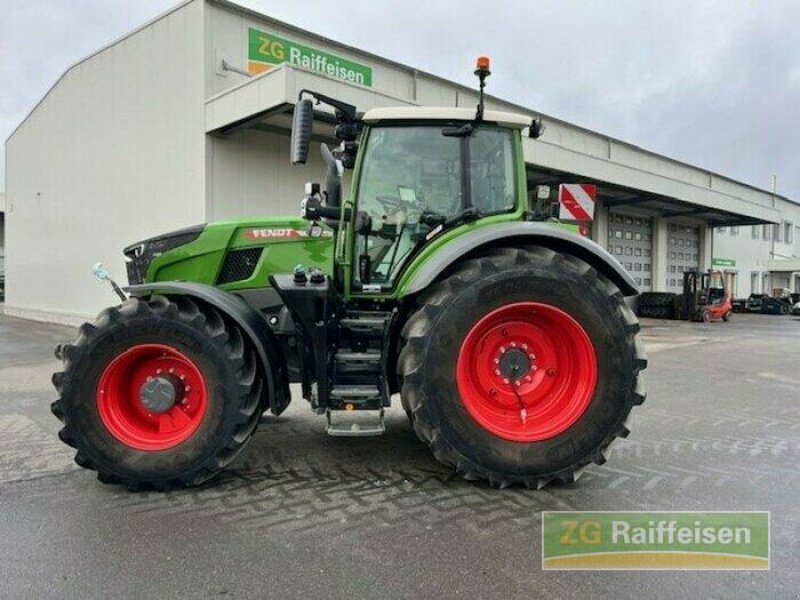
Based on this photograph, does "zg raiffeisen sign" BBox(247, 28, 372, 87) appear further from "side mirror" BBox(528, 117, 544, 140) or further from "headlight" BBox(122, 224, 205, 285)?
"side mirror" BBox(528, 117, 544, 140)

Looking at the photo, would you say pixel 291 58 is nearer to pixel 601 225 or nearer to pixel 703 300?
pixel 601 225

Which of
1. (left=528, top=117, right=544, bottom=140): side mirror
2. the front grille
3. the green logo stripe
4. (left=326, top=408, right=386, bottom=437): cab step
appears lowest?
the green logo stripe

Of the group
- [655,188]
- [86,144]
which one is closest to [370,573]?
[86,144]

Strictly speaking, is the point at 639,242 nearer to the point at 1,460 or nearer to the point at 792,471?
the point at 792,471

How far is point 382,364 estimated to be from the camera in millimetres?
3697

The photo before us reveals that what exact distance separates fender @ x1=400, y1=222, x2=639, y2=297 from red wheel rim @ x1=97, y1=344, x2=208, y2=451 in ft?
4.94

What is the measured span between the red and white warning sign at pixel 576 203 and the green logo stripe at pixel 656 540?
2511 mm

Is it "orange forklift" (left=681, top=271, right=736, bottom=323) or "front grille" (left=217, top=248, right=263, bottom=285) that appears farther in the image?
"orange forklift" (left=681, top=271, right=736, bottom=323)

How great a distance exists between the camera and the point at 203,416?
3.46m

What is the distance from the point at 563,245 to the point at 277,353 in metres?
2.06

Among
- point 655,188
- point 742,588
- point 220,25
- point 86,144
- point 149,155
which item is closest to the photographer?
point 742,588

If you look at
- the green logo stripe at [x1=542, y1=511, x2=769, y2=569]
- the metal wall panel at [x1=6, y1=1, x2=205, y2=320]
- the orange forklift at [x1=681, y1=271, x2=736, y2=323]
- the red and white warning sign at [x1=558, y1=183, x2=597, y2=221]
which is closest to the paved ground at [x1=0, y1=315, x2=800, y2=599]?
the green logo stripe at [x1=542, y1=511, x2=769, y2=569]

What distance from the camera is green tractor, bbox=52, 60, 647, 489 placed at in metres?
3.43

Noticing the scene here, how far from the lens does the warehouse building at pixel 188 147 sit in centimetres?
1116
